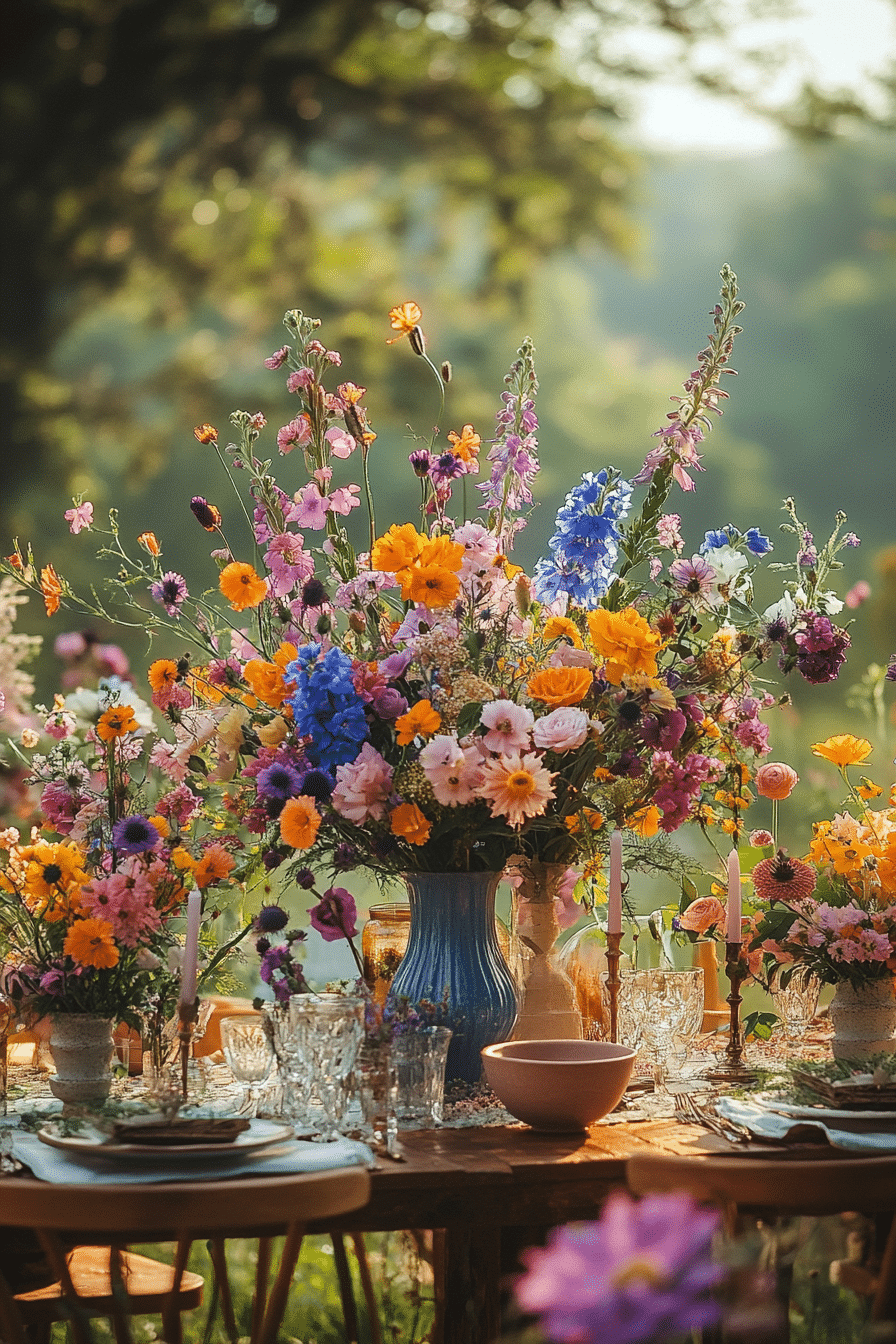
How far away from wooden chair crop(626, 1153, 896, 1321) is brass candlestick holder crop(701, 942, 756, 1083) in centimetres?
55

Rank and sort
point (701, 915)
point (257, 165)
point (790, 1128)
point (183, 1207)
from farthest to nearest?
1. point (257, 165)
2. point (701, 915)
3. point (790, 1128)
4. point (183, 1207)

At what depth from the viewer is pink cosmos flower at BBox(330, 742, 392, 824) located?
1521mm

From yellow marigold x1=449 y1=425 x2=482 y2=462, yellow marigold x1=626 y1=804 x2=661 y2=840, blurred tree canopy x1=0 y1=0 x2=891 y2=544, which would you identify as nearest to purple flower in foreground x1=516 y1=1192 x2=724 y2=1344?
yellow marigold x1=626 y1=804 x2=661 y2=840

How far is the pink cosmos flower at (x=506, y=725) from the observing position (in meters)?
1.52

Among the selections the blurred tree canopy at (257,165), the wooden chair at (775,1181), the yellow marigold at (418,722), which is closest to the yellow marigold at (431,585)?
the yellow marigold at (418,722)

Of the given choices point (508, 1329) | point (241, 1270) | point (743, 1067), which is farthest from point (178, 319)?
point (508, 1329)

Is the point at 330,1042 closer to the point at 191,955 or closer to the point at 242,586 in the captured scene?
the point at 191,955

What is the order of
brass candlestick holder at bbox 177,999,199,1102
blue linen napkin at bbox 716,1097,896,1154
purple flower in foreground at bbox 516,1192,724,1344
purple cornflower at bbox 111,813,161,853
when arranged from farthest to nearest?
1. purple cornflower at bbox 111,813,161,853
2. brass candlestick holder at bbox 177,999,199,1102
3. blue linen napkin at bbox 716,1097,896,1154
4. purple flower in foreground at bbox 516,1192,724,1344

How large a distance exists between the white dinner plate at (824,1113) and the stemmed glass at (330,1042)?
402mm

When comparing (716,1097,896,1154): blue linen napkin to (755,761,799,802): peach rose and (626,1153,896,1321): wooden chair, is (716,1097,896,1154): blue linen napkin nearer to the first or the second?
(626,1153,896,1321): wooden chair

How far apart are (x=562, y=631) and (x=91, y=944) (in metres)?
0.58

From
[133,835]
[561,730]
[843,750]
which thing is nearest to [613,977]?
[561,730]

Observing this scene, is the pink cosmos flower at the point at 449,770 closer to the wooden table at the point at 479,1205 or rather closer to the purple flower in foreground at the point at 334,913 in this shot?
the purple flower in foreground at the point at 334,913

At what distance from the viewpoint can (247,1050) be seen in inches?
59.3
